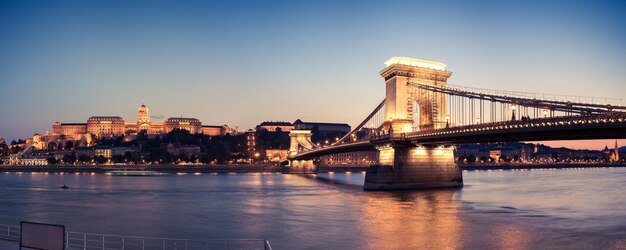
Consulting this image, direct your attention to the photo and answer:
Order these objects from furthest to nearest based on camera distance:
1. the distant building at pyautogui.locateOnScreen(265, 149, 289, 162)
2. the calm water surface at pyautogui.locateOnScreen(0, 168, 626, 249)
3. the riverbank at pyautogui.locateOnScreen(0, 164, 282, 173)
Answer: the distant building at pyautogui.locateOnScreen(265, 149, 289, 162)
the riverbank at pyautogui.locateOnScreen(0, 164, 282, 173)
the calm water surface at pyautogui.locateOnScreen(0, 168, 626, 249)

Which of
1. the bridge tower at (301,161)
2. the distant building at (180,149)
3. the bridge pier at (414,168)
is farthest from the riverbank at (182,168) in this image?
the bridge pier at (414,168)

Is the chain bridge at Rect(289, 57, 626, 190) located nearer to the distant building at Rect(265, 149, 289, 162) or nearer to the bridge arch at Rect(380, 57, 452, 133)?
the bridge arch at Rect(380, 57, 452, 133)

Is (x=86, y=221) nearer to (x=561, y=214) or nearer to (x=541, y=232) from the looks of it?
(x=541, y=232)

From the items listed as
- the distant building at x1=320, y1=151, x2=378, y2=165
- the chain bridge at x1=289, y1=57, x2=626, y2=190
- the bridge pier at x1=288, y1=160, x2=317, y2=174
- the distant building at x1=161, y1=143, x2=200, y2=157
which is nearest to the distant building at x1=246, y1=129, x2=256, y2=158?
the distant building at x1=161, y1=143, x2=200, y2=157

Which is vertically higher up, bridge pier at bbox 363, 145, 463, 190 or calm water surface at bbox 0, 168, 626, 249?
bridge pier at bbox 363, 145, 463, 190

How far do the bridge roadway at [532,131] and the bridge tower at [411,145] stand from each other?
6.47 ft

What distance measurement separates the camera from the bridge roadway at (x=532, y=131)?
3086cm

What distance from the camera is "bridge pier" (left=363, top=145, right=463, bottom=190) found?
4916 cm

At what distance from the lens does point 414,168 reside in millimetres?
49750

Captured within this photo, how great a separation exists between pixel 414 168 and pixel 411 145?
84.1 inches

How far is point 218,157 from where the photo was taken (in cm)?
15825

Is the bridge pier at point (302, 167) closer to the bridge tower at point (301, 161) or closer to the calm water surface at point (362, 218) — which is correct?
the bridge tower at point (301, 161)

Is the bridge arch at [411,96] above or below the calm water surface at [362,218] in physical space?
above

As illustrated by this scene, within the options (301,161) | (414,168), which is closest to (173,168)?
(301,161)
